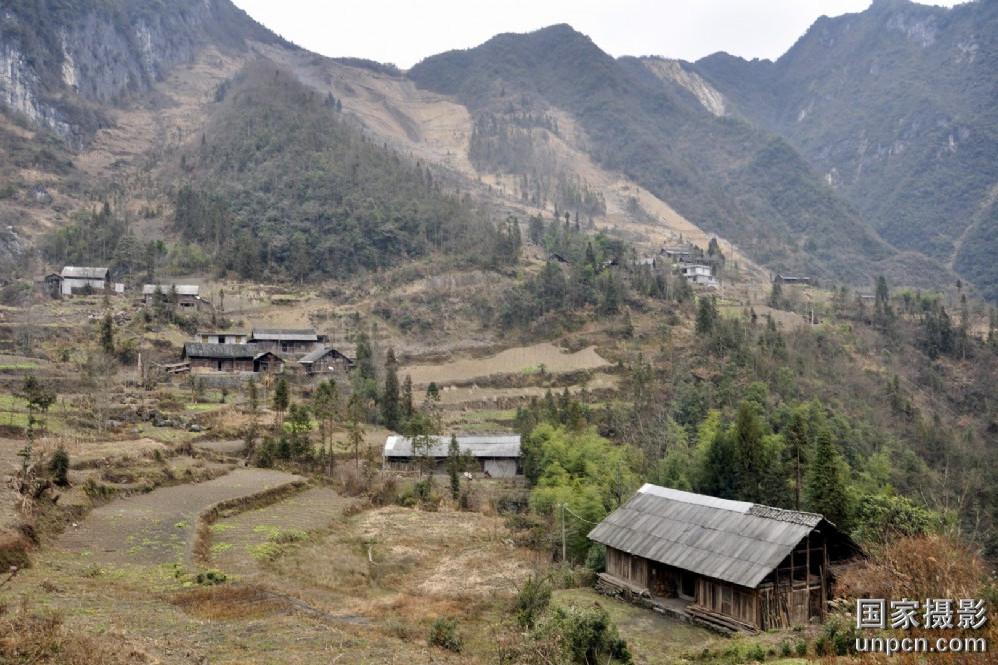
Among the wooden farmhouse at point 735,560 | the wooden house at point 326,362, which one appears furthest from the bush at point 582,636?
the wooden house at point 326,362

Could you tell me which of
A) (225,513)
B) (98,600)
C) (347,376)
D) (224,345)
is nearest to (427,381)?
(347,376)

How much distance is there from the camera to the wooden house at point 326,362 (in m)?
79.5

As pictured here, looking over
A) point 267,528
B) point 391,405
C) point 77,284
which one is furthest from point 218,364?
point 267,528

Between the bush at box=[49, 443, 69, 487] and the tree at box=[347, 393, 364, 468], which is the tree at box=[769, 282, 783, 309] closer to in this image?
the tree at box=[347, 393, 364, 468]

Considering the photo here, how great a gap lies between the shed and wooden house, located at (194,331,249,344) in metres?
19.3

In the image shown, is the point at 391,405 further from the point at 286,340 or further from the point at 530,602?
the point at 530,602

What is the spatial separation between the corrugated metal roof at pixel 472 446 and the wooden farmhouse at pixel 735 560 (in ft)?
89.6

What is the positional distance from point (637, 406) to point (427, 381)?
2559 centimetres

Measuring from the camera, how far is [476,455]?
5838 centimetres

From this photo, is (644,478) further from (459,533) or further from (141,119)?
(141,119)

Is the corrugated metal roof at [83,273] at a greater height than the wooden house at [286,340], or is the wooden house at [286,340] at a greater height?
the corrugated metal roof at [83,273]

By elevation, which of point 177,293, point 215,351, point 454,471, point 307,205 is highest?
point 307,205

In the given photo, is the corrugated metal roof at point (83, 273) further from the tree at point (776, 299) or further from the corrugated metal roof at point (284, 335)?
the tree at point (776, 299)

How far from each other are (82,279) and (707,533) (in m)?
87.3
